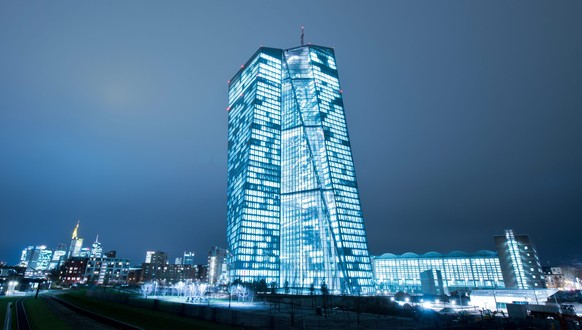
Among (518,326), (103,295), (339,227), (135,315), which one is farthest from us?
(339,227)

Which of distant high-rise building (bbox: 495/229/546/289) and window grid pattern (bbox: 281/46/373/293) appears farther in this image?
distant high-rise building (bbox: 495/229/546/289)

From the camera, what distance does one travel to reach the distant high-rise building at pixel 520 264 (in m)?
190

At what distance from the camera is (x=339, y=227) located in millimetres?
171625

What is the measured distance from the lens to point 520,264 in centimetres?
19362

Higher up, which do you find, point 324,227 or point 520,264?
point 324,227

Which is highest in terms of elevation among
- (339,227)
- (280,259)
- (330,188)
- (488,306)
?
(330,188)

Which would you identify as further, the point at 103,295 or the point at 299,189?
the point at 299,189

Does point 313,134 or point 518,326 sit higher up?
point 313,134

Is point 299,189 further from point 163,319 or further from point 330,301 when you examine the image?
point 163,319

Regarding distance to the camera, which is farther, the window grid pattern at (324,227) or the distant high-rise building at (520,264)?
the distant high-rise building at (520,264)

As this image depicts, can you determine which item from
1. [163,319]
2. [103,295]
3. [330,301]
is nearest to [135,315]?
[163,319]

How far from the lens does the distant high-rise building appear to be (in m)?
190

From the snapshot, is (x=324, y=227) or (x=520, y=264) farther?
(x=520, y=264)

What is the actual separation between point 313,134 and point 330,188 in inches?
1488
